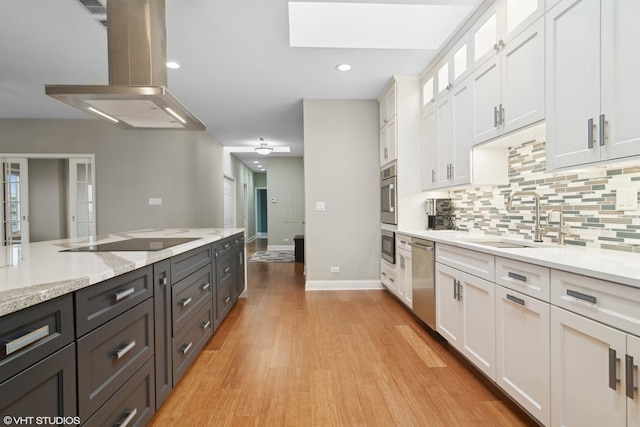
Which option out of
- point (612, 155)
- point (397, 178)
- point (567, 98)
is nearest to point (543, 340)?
point (612, 155)

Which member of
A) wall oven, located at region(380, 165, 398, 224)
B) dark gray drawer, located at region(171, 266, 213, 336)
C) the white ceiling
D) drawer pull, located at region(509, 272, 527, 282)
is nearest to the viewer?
drawer pull, located at region(509, 272, 527, 282)

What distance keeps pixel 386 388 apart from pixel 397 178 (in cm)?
231

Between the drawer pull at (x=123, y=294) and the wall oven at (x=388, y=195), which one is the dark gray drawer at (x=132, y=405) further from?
the wall oven at (x=388, y=195)

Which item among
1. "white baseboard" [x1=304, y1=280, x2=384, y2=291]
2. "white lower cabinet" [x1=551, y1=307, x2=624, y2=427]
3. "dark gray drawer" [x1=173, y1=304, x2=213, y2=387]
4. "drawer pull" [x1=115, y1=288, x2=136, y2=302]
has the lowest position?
"white baseboard" [x1=304, y1=280, x2=384, y2=291]

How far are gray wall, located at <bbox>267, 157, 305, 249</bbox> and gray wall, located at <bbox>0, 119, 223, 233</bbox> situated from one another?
3077 mm

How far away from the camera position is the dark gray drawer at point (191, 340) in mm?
1861

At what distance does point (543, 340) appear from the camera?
1.39 m

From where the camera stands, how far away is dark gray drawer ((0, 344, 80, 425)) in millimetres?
801

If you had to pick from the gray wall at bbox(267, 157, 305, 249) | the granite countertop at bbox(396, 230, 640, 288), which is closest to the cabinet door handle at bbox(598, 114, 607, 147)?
the granite countertop at bbox(396, 230, 640, 288)

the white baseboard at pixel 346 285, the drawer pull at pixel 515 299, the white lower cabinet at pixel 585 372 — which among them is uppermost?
the drawer pull at pixel 515 299

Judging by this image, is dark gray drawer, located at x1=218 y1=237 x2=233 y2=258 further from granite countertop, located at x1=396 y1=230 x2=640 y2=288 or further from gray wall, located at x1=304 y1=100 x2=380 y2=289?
granite countertop, located at x1=396 y1=230 x2=640 y2=288

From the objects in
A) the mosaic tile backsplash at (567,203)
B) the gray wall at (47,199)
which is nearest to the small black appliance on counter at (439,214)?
the mosaic tile backsplash at (567,203)

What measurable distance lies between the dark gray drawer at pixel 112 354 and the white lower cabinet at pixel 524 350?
1.81 m

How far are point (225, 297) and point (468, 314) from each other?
6.99 ft
